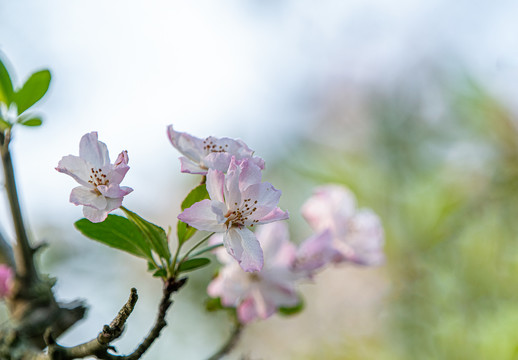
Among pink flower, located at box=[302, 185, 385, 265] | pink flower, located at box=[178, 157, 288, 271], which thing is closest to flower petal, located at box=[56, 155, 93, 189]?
pink flower, located at box=[178, 157, 288, 271]

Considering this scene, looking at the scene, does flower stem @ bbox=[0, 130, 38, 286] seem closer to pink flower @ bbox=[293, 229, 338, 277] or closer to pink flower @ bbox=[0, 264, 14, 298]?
pink flower @ bbox=[0, 264, 14, 298]

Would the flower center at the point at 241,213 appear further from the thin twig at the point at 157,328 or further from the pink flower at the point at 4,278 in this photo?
the pink flower at the point at 4,278

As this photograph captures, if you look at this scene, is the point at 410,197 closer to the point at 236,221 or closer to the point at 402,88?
the point at 402,88

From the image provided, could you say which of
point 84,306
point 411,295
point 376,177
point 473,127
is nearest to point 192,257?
point 84,306

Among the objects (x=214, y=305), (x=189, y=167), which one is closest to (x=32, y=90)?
(x=189, y=167)

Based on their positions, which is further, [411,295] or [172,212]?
[172,212]

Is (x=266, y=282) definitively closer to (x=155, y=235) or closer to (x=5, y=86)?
(x=155, y=235)
